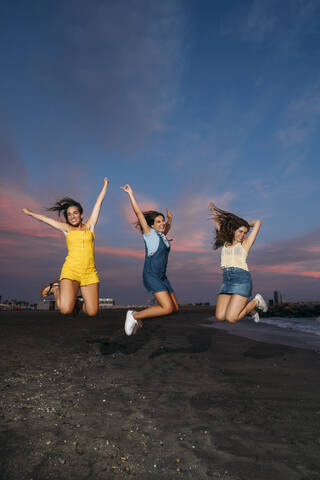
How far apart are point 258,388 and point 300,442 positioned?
6.19 ft

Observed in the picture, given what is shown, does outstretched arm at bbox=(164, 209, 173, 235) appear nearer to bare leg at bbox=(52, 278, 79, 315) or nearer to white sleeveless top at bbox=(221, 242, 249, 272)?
white sleeveless top at bbox=(221, 242, 249, 272)

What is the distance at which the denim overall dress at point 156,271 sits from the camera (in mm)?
6434

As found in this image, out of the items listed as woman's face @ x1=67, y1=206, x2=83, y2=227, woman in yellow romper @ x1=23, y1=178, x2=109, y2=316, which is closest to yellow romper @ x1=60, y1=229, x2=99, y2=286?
woman in yellow romper @ x1=23, y1=178, x2=109, y2=316

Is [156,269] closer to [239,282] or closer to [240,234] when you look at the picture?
[239,282]

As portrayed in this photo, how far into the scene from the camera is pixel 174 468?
2895mm

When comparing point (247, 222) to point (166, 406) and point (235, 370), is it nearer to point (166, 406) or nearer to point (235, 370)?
point (235, 370)

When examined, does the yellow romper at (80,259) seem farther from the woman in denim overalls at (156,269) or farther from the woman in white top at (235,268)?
the woman in white top at (235,268)

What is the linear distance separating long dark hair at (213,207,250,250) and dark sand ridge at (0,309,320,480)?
8.66 feet

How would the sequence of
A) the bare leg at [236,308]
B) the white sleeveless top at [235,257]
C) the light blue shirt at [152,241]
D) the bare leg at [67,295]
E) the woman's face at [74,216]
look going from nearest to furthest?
the light blue shirt at [152,241] → the bare leg at [67,295] → the bare leg at [236,308] → the white sleeveless top at [235,257] → the woman's face at [74,216]

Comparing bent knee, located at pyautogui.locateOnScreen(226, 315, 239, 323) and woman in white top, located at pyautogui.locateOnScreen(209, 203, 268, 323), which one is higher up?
woman in white top, located at pyautogui.locateOnScreen(209, 203, 268, 323)

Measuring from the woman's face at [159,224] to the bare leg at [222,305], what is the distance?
6.67 ft

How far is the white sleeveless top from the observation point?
7277 mm

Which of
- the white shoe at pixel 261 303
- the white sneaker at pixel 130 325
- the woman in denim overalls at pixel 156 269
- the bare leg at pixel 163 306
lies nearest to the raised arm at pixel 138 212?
the woman in denim overalls at pixel 156 269

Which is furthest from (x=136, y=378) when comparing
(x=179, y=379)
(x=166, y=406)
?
(x=166, y=406)
